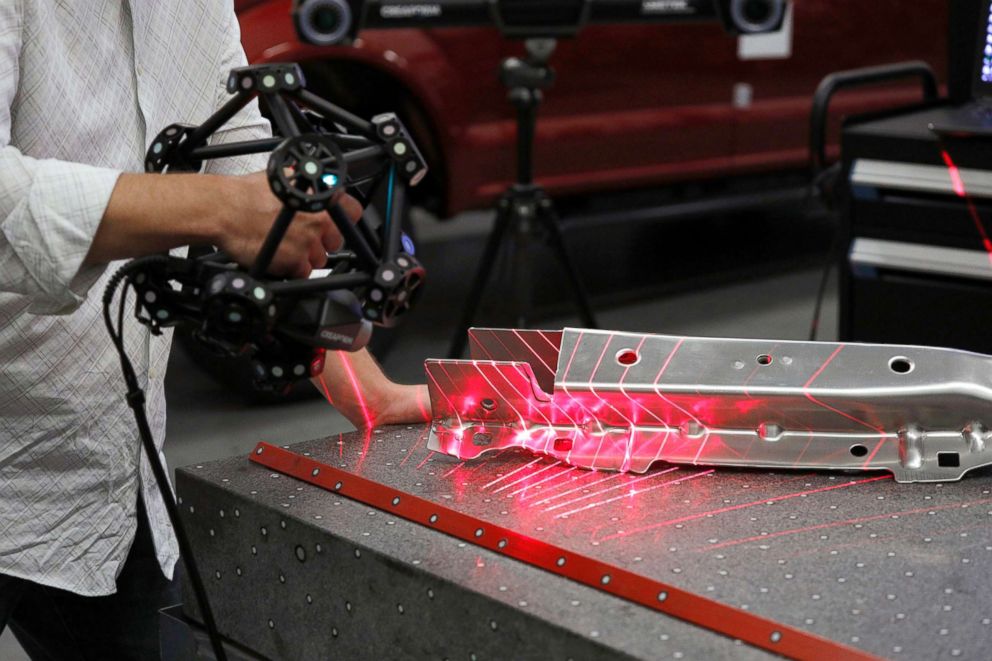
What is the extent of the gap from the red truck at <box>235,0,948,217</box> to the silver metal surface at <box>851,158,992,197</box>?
1586mm

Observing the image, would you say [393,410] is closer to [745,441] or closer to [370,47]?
[745,441]

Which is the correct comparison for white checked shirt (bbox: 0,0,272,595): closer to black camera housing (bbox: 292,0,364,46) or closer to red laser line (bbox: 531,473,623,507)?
red laser line (bbox: 531,473,623,507)

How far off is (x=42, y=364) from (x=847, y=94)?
152 inches

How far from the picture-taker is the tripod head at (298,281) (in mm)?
835

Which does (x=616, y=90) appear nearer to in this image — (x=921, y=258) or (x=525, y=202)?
(x=525, y=202)

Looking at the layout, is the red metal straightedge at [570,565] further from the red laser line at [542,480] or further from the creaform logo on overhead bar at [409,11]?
the creaform logo on overhead bar at [409,11]

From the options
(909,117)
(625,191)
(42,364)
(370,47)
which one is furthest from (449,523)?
(625,191)

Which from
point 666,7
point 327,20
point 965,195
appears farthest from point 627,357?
point 666,7

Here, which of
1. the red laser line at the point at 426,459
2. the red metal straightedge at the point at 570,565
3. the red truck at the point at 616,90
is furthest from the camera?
the red truck at the point at 616,90

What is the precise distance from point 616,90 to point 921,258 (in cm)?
194

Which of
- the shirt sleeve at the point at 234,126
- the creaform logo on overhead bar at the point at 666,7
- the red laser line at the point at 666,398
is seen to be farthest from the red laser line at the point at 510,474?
the creaform logo on overhead bar at the point at 666,7

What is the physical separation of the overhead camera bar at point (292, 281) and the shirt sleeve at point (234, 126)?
1.12 feet

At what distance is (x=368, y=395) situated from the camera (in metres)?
1.23

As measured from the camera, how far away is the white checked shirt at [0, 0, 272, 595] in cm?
115
